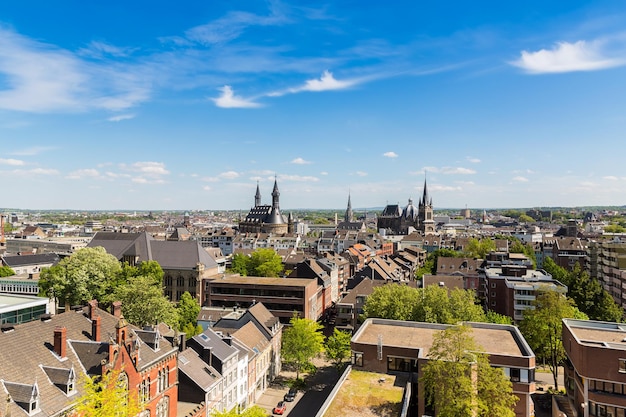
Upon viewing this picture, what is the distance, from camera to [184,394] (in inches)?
1833

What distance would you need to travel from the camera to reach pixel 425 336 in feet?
171

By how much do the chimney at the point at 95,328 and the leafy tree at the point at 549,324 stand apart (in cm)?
6033

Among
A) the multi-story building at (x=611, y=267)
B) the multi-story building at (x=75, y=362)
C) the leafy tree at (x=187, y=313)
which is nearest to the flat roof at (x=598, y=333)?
the multi-story building at (x=75, y=362)

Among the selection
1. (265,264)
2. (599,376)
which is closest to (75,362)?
(599,376)

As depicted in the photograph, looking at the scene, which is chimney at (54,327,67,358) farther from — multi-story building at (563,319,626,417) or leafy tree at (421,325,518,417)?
multi-story building at (563,319,626,417)

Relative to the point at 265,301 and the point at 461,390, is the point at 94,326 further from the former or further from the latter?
the point at 265,301

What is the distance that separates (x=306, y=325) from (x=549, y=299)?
3705 centimetres

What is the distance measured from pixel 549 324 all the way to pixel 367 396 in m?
41.5

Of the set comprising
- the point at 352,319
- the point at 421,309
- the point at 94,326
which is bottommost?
the point at 352,319

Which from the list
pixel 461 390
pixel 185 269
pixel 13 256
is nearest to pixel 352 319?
pixel 185 269

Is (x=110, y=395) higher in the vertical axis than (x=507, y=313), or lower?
higher

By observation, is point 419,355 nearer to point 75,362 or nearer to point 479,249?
point 75,362

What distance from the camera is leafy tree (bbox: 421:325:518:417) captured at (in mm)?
34219

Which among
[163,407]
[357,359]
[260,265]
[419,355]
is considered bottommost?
[163,407]
